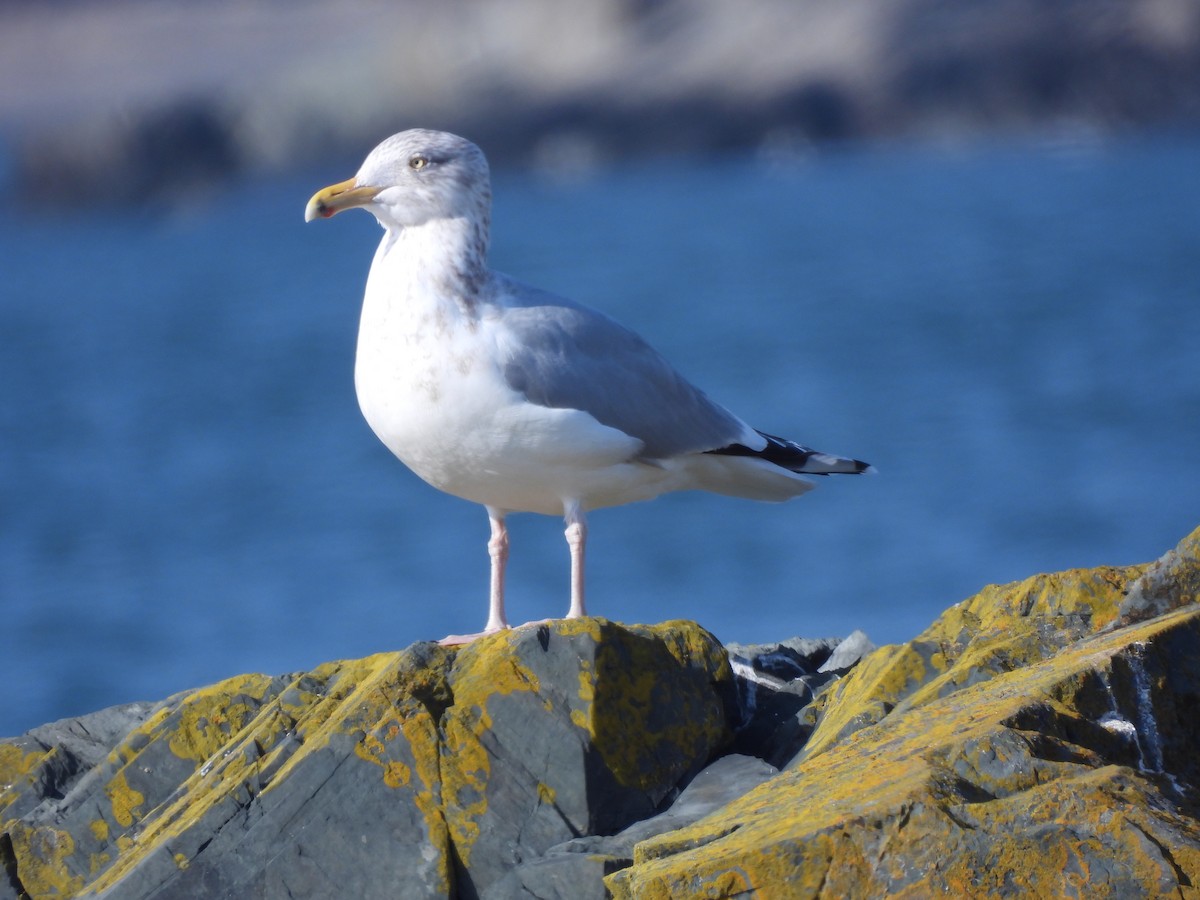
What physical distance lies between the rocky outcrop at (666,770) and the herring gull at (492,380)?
0.87 meters

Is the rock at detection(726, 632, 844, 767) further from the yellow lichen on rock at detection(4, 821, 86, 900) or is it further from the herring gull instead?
the yellow lichen on rock at detection(4, 821, 86, 900)

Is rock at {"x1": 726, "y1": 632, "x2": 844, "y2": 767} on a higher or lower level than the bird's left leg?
lower

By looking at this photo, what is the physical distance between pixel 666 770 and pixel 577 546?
154 centimetres

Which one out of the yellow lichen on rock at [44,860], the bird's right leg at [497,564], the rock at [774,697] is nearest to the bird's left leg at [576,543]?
the bird's right leg at [497,564]

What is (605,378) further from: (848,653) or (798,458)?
(848,653)

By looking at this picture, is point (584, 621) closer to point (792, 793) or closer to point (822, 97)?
point (792, 793)

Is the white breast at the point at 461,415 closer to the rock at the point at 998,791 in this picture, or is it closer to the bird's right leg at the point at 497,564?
the bird's right leg at the point at 497,564

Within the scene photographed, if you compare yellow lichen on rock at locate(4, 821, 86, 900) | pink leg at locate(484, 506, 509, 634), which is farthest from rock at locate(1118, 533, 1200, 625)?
yellow lichen on rock at locate(4, 821, 86, 900)

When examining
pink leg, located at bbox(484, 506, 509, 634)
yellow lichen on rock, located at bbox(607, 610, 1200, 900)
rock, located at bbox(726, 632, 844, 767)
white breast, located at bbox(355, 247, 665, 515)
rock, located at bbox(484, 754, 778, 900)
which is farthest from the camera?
pink leg, located at bbox(484, 506, 509, 634)

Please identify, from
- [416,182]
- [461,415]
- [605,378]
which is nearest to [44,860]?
[461,415]

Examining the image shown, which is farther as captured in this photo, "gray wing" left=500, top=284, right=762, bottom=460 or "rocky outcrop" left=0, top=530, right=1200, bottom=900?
"gray wing" left=500, top=284, right=762, bottom=460

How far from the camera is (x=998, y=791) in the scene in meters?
4.06

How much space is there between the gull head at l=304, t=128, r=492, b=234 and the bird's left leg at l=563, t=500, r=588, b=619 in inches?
42.5

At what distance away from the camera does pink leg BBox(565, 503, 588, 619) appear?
21.4ft
